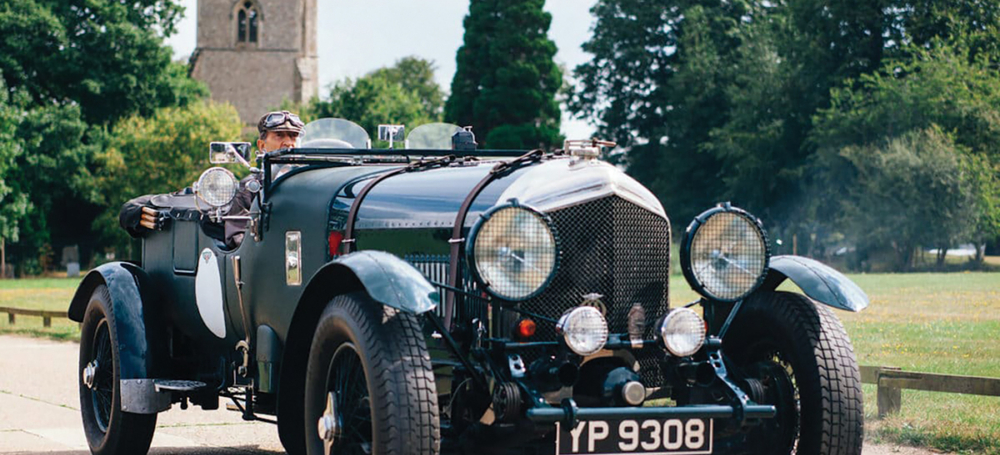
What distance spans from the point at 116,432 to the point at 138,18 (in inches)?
2013

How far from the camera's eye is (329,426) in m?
5.07

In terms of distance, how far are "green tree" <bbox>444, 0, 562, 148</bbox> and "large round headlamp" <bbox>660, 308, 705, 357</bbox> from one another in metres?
53.8

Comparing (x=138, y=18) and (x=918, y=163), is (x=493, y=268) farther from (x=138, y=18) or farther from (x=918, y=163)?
(x=138, y=18)

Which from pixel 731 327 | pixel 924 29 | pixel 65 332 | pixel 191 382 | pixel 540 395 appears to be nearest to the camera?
pixel 540 395

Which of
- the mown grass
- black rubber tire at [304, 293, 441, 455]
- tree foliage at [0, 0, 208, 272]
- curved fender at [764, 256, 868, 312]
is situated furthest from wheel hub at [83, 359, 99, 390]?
tree foliage at [0, 0, 208, 272]

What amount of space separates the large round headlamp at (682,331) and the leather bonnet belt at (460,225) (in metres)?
0.86

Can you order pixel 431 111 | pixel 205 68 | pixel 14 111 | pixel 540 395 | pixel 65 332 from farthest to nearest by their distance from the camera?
pixel 431 111 → pixel 205 68 → pixel 14 111 → pixel 65 332 → pixel 540 395

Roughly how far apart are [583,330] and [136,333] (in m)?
3.19

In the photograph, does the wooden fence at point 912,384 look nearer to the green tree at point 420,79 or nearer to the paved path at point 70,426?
the paved path at point 70,426

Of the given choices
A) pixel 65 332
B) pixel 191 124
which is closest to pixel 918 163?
pixel 191 124

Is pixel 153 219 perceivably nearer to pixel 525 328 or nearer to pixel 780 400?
pixel 525 328

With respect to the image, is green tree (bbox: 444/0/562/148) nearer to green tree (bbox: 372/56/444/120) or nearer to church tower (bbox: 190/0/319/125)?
church tower (bbox: 190/0/319/125)

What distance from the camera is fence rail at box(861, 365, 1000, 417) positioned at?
8781 millimetres

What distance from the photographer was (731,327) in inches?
236
